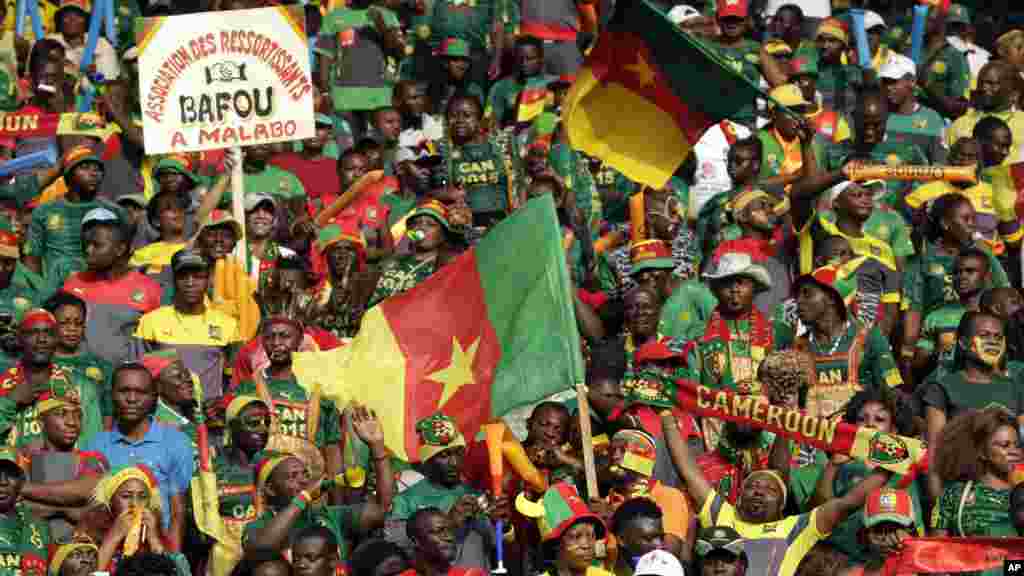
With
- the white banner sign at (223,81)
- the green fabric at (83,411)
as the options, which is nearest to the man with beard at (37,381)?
the green fabric at (83,411)

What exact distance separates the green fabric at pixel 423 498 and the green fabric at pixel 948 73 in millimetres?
7605

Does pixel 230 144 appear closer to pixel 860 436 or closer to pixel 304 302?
pixel 304 302

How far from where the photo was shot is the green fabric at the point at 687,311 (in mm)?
→ 16656

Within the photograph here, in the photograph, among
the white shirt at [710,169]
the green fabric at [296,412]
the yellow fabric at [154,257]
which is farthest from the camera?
the white shirt at [710,169]

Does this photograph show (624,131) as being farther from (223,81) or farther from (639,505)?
(639,505)

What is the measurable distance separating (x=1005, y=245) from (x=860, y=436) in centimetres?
509

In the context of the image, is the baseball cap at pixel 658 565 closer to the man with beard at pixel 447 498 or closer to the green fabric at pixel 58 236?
the man with beard at pixel 447 498

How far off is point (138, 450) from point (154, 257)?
120 inches

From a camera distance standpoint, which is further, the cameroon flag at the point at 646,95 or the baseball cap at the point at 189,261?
the baseball cap at the point at 189,261

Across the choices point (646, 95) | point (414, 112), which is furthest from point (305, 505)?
point (414, 112)

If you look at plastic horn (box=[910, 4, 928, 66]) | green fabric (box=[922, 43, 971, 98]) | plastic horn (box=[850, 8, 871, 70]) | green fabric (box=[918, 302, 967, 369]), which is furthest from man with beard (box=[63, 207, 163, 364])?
plastic horn (box=[910, 4, 928, 66])

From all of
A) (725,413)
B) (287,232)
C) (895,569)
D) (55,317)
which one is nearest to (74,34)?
(287,232)

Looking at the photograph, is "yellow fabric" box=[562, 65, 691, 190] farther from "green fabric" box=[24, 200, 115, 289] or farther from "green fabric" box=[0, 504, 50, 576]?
"green fabric" box=[0, 504, 50, 576]

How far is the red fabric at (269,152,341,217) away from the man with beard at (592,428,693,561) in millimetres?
5214
